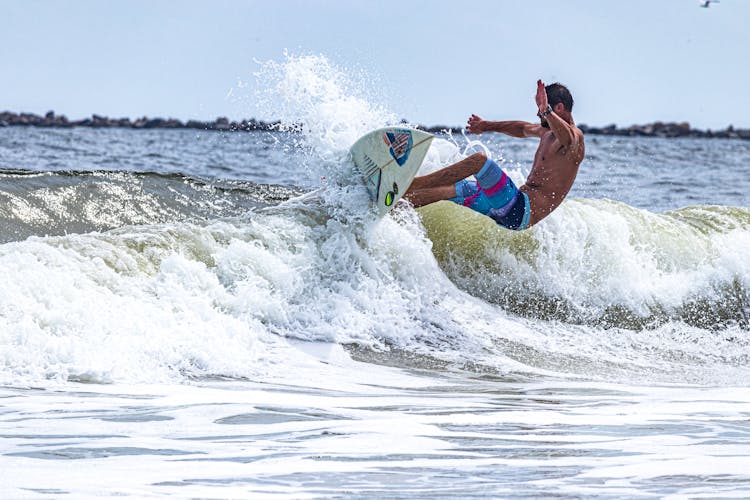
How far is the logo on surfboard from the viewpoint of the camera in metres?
8.37

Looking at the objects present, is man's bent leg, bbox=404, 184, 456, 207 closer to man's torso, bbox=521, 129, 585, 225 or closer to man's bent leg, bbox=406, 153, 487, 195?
man's bent leg, bbox=406, 153, 487, 195

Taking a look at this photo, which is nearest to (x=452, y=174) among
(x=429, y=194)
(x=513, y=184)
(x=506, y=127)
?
(x=429, y=194)

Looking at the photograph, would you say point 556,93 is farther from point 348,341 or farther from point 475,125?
point 348,341

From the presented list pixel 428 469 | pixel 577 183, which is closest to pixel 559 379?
pixel 428 469

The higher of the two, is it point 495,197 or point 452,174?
point 452,174

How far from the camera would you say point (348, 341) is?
7.58m

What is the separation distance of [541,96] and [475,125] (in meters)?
0.90

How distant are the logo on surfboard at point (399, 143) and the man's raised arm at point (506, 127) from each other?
634mm

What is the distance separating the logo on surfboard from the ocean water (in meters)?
0.56

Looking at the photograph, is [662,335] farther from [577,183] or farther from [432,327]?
[577,183]

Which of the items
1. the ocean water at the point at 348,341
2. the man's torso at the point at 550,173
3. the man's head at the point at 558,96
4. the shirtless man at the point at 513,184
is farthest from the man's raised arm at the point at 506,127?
the ocean water at the point at 348,341

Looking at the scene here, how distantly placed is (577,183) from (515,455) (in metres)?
17.8

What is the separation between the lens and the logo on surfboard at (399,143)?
8367 mm

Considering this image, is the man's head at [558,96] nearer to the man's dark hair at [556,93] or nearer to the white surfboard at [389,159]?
the man's dark hair at [556,93]
